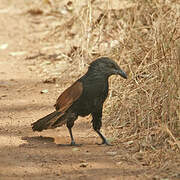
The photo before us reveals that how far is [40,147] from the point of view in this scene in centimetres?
504

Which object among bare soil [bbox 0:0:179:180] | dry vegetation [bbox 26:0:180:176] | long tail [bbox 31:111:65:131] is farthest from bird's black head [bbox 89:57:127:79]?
bare soil [bbox 0:0:179:180]

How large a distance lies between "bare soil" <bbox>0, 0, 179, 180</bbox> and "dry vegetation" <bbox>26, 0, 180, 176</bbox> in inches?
10.4

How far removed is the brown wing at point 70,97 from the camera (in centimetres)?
495

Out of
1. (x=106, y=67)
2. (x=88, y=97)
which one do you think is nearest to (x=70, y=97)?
(x=88, y=97)

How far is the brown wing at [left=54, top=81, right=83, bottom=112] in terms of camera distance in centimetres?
495

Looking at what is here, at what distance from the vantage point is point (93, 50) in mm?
7215

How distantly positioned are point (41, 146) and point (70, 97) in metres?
0.59

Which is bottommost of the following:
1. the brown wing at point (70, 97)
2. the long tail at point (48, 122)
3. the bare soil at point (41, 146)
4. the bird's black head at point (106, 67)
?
the bare soil at point (41, 146)

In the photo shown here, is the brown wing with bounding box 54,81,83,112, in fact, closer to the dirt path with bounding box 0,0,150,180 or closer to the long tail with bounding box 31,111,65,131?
the long tail with bounding box 31,111,65,131

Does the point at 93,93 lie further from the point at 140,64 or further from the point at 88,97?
the point at 140,64

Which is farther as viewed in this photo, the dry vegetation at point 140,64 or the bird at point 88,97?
the bird at point 88,97

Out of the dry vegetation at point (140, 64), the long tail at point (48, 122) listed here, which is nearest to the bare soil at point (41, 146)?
the long tail at point (48, 122)

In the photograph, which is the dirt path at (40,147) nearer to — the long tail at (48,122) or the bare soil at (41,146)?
the bare soil at (41,146)

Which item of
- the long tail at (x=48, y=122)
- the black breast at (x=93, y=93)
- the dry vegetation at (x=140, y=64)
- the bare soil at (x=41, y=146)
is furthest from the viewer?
the long tail at (x=48, y=122)
